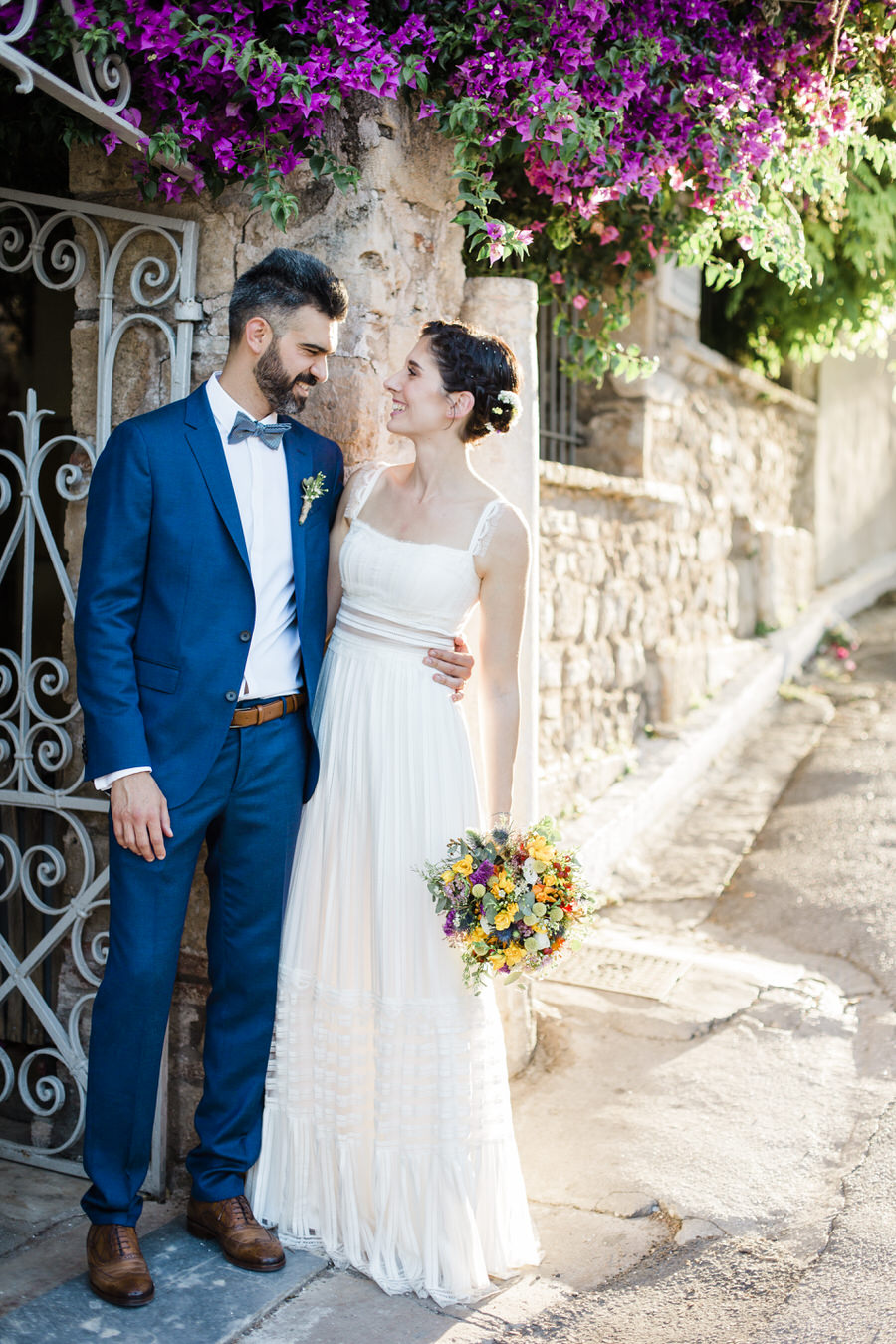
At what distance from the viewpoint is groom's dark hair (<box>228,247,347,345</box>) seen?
272cm

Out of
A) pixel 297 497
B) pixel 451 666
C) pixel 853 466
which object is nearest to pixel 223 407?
pixel 297 497

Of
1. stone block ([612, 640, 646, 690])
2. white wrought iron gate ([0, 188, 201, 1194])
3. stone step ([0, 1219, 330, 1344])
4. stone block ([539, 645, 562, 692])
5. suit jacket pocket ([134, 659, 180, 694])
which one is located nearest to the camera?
stone step ([0, 1219, 330, 1344])

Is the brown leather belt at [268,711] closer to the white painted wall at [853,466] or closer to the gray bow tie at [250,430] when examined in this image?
the gray bow tie at [250,430]

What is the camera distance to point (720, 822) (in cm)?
651

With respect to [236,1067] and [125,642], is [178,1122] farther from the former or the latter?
[125,642]

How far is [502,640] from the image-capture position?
9.62ft

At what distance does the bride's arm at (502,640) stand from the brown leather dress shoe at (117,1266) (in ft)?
4.13

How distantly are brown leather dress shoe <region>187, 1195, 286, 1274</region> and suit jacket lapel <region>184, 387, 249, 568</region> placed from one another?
1.51m

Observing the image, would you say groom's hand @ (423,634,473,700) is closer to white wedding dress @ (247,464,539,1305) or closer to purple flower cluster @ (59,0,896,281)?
white wedding dress @ (247,464,539,1305)

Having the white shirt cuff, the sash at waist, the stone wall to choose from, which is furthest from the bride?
the stone wall

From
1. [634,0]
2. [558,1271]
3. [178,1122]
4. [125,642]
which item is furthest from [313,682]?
[634,0]

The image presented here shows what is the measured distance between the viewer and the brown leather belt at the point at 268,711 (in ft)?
9.07

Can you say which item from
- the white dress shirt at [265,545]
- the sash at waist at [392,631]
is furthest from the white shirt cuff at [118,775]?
the sash at waist at [392,631]

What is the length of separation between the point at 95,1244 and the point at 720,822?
14.5ft
